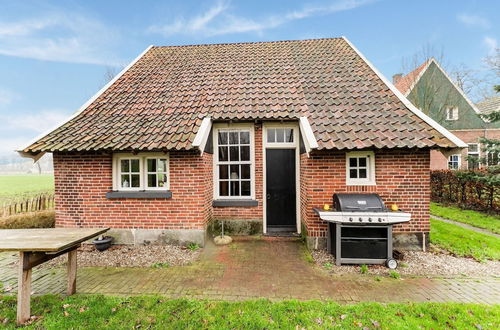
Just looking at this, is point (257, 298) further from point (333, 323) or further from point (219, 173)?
point (219, 173)

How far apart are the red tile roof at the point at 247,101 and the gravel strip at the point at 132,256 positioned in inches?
105

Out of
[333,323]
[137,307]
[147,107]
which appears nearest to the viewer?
[333,323]

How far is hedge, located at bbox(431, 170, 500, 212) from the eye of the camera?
945cm

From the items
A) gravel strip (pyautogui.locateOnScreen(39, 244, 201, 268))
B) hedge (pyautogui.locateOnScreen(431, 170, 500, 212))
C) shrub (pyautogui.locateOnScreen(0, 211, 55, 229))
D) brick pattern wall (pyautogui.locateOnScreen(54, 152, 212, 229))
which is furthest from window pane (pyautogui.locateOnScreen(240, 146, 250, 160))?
hedge (pyautogui.locateOnScreen(431, 170, 500, 212))

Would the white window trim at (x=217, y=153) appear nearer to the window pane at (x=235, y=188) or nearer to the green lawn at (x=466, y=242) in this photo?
the window pane at (x=235, y=188)

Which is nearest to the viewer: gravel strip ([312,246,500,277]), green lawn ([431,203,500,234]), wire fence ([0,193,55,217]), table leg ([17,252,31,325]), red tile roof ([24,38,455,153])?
table leg ([17,252,31,325])

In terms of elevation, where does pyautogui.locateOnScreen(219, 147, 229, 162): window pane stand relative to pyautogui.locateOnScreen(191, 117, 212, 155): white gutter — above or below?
below

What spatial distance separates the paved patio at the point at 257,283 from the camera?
3.94 meters

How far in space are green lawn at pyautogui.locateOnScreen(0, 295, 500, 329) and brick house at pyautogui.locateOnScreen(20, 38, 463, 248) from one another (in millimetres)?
2372

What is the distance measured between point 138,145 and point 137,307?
359 centimetres

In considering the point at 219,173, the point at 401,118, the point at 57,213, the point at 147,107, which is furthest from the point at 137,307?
the point at 401,118

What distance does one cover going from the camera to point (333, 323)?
3221 millimetres

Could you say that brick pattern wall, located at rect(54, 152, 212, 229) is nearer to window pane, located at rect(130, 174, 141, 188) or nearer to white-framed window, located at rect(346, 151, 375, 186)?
window pane, located at rect(130, 174, 141, 188)

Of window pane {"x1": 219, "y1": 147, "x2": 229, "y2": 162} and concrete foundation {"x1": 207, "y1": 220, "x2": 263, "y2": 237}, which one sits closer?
concrete foundation {"x1": 207, "y1": 220, "x2": 263, "y2": 237}
